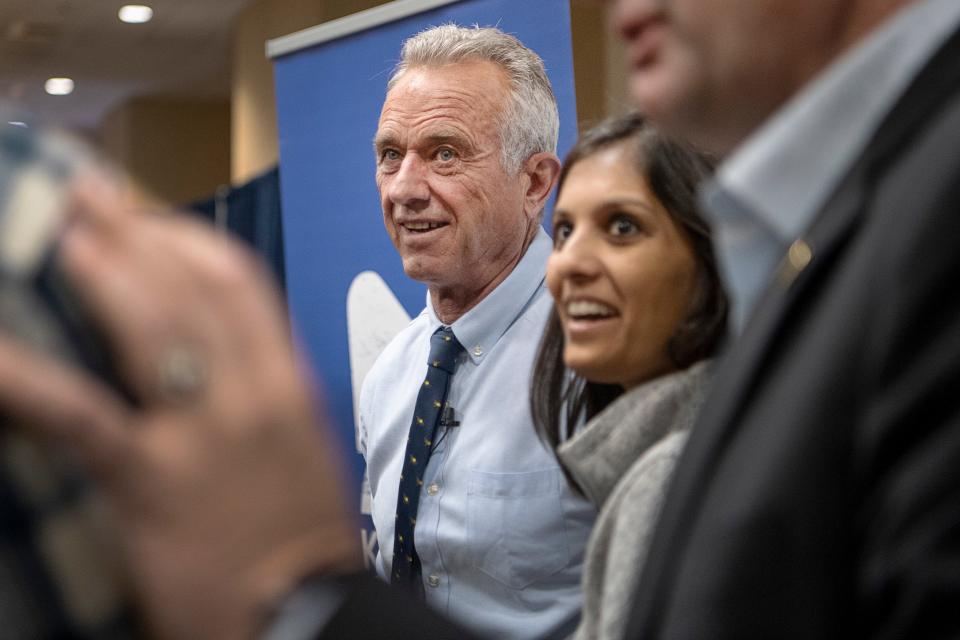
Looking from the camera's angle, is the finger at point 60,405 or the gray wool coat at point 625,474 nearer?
the finger at point 60,405

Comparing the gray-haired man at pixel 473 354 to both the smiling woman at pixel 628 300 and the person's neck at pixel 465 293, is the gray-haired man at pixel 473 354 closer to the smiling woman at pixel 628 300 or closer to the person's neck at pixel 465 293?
the person's neck at pixel 465 293

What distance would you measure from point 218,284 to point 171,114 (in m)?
9.86

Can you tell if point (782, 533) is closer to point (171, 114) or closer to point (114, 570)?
point (114, 570)

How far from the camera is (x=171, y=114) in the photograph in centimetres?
971

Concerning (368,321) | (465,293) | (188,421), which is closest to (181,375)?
(188,421)

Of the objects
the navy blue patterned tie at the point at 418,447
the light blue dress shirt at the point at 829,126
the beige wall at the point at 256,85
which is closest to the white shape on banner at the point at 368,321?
the navy blue patterned tie at the point at 418,447

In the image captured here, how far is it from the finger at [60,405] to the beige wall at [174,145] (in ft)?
31.0

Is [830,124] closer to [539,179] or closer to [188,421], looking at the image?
[188,421]

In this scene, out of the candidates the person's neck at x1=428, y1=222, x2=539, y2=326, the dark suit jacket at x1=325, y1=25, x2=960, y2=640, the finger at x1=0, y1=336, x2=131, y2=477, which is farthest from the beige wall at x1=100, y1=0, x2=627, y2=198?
the finger at x1=0, y1=336, x2=131, y2=477

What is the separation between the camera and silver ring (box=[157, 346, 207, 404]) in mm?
388

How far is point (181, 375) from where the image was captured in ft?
1.29

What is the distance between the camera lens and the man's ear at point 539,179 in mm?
2277

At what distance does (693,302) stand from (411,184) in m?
1.01

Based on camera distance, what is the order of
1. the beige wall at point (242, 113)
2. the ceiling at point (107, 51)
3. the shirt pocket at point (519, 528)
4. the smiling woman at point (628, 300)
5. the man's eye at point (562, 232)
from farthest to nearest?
the ceiling at point (107, 51), the beige wall at point (242, 113), the shirt pocket at point (519, 528), the man's eye at point (562, 232), the smiling woman at point (628, 300)
